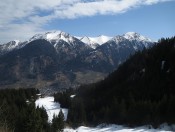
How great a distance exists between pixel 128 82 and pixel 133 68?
48.1 ft

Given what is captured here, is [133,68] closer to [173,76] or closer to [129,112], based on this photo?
[173,76]

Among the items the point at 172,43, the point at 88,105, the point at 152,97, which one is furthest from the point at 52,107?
the point at 172,43

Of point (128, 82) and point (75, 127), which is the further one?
point (128, 82)

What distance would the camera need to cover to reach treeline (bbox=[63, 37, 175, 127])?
384 ft

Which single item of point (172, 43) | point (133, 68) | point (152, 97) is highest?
point (172, 43)

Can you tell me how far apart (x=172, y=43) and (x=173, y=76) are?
34.0m

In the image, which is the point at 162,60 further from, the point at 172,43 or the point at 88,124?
the point at 88,124

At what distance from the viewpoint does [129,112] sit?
413 feet

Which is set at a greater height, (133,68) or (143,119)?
(133,68)

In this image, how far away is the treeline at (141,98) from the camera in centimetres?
11719

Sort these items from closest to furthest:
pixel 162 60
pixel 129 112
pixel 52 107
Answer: pixel 129 112
pixel 162 60
pixel 52 107

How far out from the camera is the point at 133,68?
627ft

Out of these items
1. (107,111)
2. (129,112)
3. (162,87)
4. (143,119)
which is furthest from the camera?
(162,87)

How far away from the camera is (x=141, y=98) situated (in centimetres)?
14825
